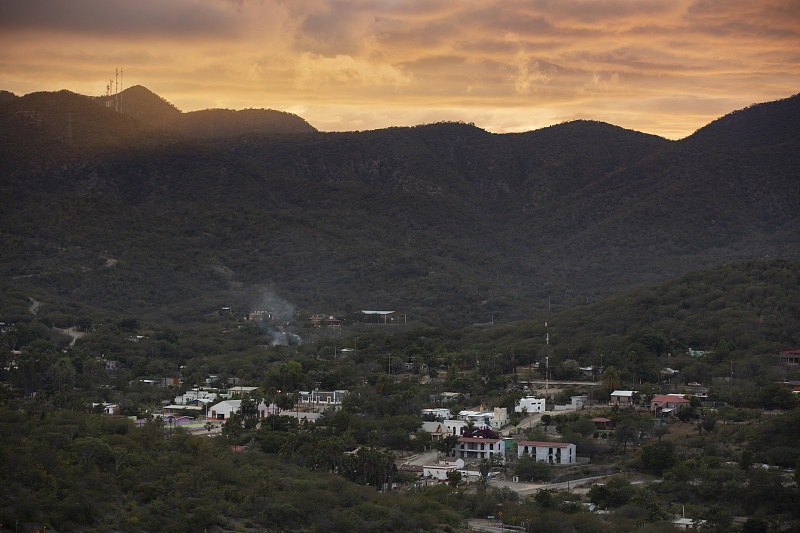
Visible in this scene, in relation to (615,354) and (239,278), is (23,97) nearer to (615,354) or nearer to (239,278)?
(239,278)

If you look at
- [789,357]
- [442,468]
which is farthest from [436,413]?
[789,357]

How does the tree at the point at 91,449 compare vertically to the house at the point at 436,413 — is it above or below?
above

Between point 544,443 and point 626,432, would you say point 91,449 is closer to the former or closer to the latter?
point 544,443

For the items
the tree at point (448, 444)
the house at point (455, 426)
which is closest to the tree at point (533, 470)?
the tree at point (448, 444)

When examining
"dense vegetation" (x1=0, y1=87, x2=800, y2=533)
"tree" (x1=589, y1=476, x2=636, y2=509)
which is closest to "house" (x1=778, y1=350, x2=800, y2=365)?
"dense vegetation" (x1=0, y1=87, x2=800, y2=533)

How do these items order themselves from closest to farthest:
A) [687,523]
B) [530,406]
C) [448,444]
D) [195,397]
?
[687,523] < [448,444] < [530,406] < [195,397]

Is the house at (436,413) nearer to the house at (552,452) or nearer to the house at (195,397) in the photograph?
the house at (552,452)
